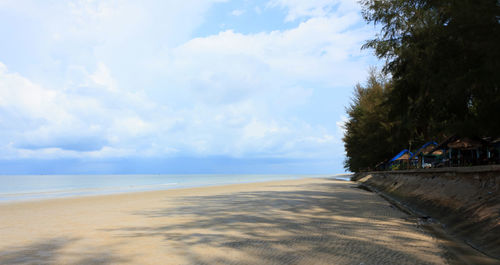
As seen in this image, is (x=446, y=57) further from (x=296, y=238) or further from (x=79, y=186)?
(x=79, y=186)

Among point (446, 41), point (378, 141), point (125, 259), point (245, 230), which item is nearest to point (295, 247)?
point (245, 230)

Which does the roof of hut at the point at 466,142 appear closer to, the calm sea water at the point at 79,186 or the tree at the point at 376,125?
the tree at the point at 376,125

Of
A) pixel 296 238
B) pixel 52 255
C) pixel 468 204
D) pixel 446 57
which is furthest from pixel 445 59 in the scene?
pixel 52 255

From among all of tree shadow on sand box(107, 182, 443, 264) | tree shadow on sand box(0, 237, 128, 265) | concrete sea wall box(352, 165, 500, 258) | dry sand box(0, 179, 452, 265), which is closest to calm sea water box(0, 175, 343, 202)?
dry sand box(0, 179, 452, 265)

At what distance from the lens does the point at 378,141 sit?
4666 cm

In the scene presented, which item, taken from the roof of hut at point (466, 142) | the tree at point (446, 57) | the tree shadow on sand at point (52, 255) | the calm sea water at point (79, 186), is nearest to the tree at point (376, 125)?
the roof of hut at point (466, 142)

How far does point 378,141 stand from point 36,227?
42.5m

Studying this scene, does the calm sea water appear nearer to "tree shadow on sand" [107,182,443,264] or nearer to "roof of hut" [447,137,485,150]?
"tree shadow on sand" [107,182,443,264]

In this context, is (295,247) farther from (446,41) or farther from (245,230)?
(446,41)

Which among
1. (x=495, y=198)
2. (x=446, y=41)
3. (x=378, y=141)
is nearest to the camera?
(x=495, y=198)

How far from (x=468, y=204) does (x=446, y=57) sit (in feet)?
18.9

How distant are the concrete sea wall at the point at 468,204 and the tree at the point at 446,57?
9.19ft

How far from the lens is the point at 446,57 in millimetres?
12578

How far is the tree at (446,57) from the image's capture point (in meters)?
10.4
